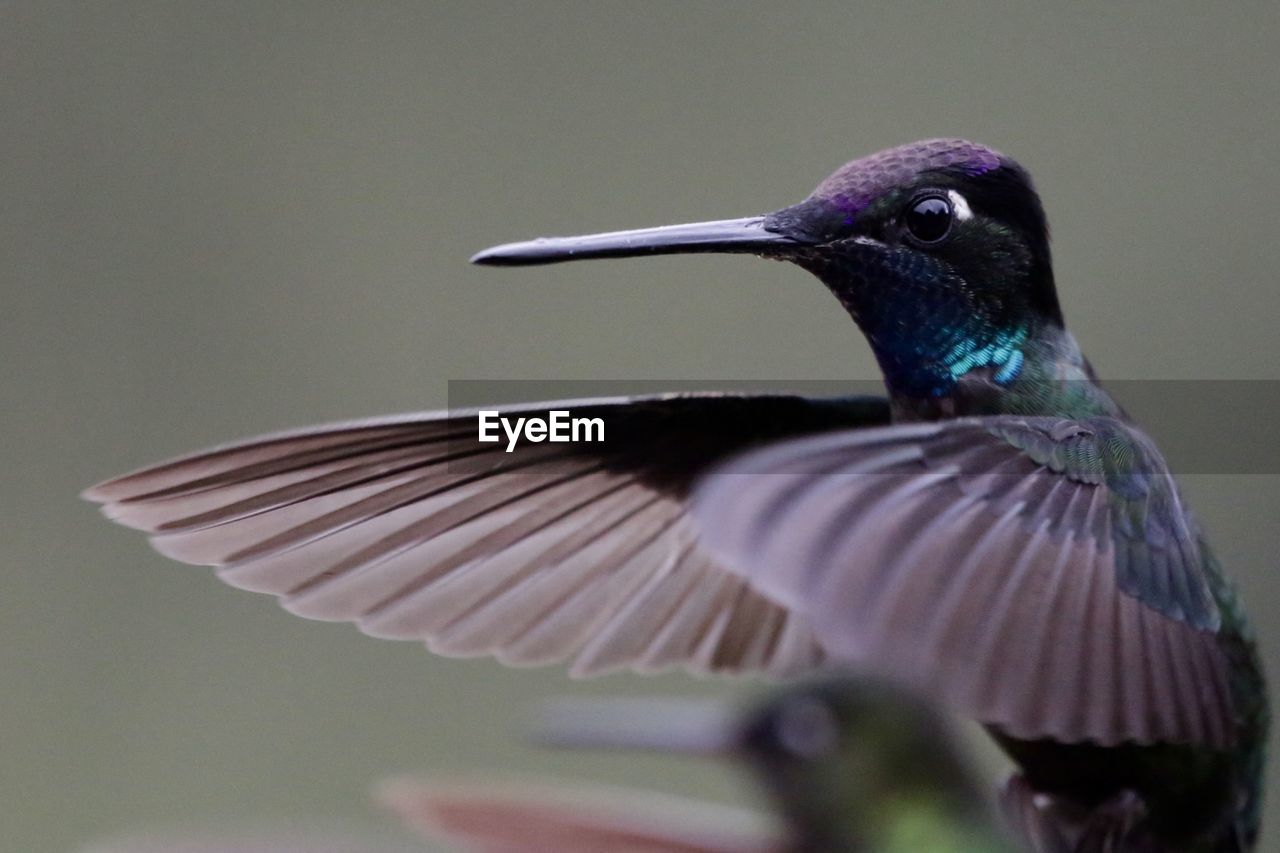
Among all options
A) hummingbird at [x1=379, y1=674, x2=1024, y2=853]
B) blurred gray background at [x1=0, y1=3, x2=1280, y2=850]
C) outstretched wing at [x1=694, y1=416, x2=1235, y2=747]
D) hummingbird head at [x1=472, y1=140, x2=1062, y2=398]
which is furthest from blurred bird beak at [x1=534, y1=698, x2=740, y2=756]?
blurred gray background at [x1=0, y1=3, x2=1280, y2=850]

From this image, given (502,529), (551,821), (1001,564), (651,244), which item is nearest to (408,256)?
(502,529)

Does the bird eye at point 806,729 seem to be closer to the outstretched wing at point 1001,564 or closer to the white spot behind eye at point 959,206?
the outstretched wing at point 1001,564

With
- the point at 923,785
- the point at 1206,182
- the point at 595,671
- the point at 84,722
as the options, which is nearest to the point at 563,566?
the point at 595,671

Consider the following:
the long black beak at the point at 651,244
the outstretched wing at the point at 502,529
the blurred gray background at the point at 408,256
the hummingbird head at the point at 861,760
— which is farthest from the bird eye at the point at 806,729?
the blurred gray background at the point at 408,256

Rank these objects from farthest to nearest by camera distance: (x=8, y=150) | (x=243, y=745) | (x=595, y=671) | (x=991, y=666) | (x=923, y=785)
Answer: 1. (x=8, y=150)
2. (x=243, y=745)
3. (x=595, y=671)
4. (x=923, y=785)
5. (x=991, y=666)

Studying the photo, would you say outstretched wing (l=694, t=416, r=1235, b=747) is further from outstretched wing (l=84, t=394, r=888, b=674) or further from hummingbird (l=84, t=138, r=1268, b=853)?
outstretched wing (l=84, t=394, r=888, b=674)

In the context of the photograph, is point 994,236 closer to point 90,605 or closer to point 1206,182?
point 1206,182

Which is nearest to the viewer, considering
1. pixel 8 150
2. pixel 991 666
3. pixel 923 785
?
pixel 991 666
